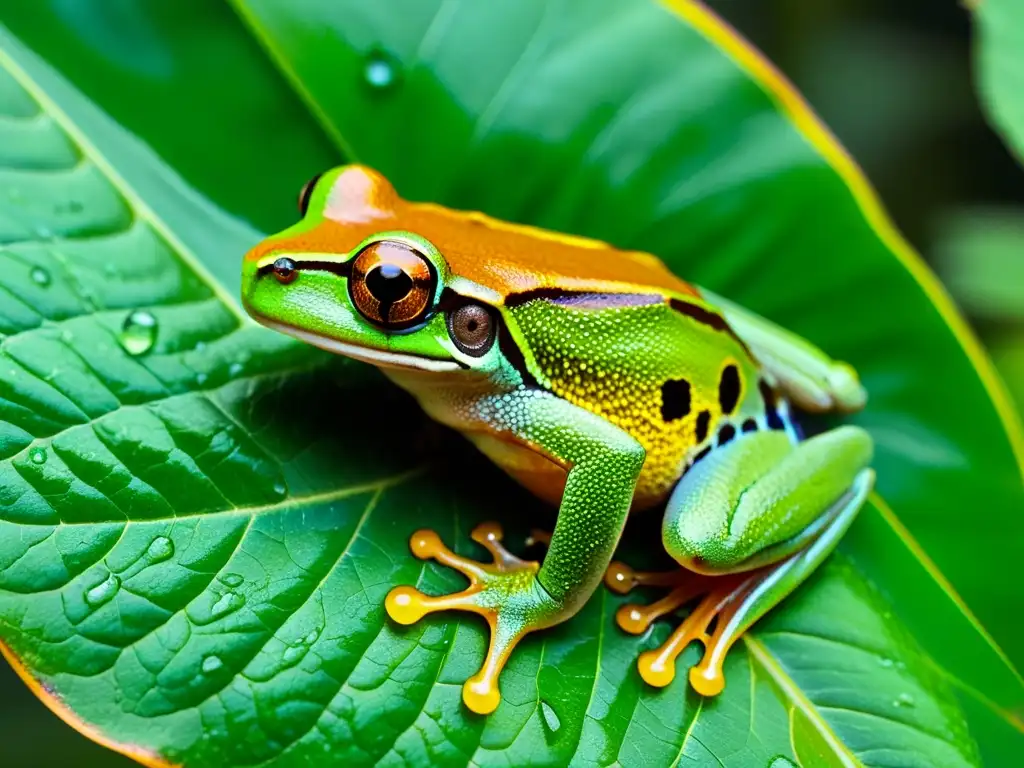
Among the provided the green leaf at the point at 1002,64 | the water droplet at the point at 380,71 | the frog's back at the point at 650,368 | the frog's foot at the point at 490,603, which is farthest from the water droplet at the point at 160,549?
the green leaf at the point at 1002,64

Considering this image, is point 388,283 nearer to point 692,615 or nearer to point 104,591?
point 104,591

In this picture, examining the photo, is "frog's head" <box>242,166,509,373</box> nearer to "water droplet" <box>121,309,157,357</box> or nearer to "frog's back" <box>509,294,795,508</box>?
"frog's back" <box>509,294,795,508</box>

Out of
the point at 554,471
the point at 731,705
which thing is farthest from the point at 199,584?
the point at 731,705

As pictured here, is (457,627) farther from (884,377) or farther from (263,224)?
(884,377)

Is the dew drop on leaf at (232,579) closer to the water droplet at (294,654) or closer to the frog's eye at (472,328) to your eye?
the water droplet at (294,654)

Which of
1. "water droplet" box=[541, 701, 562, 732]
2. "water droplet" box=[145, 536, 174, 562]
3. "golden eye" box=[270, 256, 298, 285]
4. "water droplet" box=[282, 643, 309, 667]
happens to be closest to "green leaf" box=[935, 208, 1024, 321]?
"water droplet" box=[541, 701, 562, 732]
